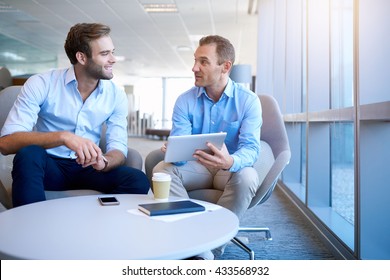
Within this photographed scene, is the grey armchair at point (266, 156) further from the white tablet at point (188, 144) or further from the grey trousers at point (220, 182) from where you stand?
the white tablet at point (188, 144)

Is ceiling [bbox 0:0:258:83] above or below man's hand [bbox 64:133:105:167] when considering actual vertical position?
above

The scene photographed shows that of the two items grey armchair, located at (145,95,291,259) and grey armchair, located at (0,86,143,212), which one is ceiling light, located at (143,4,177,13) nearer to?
grey armchair, located at (145,95,291,259)

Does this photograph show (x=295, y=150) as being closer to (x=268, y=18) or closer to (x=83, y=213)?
(x=268, y=18)

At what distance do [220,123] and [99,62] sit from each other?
62 cm

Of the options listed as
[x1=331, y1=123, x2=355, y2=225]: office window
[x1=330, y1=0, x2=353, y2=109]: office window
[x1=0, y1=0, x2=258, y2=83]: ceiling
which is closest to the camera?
[x1=331, y1=123, x2=355, y2=225]: office window

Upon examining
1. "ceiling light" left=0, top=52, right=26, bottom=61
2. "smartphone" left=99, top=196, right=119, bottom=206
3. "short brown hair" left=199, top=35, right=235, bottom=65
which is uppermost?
"ceiling light" left=0, top=52, right=26, bottom=61

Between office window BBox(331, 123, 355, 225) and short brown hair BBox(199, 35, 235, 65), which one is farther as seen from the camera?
office window BBox(331, 123, 355, 225)

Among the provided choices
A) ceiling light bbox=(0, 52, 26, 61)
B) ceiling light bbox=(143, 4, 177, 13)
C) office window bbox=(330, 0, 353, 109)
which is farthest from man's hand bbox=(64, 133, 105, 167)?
ceiling light bbox=(0, 52, 26, 61)

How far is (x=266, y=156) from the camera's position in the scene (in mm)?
1905

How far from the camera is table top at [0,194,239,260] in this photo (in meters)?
0.79

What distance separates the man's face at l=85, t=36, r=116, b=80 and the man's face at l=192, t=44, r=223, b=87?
0.40m

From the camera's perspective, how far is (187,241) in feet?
2.82

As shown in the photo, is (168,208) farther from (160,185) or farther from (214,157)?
(214,157)
